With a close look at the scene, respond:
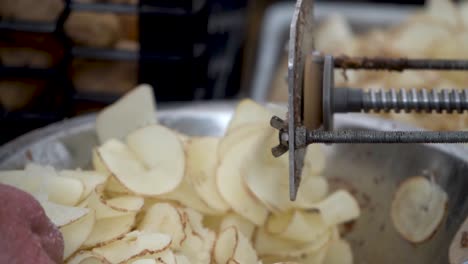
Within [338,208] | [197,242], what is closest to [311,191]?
[338,208]

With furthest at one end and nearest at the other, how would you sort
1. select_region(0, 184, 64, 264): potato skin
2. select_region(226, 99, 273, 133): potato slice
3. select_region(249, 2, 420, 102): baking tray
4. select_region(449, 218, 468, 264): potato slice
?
select_region(249, 2, 420, 102): baking tray < select_region(226, 99, 273, 133): potato slice < select_region(449, 218, 468, 264): potato slice < select_region(0, 184, 64, 264): potato skin

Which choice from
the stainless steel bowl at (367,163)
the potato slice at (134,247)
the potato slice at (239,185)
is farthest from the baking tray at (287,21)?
the potato slice at (134,247)

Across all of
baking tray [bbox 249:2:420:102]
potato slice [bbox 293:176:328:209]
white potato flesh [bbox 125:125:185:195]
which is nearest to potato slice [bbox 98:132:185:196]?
white potato flesh [bbox 125:125:185:195]

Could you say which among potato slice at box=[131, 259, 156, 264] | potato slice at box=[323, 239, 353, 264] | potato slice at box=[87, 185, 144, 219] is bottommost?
potato slice at box=[323, 239, 353, 264]

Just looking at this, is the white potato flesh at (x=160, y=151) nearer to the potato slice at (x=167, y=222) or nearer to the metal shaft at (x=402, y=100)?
the potato slice at (x=167, y=222)

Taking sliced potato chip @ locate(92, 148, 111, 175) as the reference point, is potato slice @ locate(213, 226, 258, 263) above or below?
below

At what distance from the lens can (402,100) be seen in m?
0.53

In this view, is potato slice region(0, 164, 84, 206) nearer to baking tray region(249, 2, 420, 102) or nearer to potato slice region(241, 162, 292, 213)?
potato slice region(241, 162, 292, 213)

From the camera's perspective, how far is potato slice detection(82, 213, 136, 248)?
52 cm

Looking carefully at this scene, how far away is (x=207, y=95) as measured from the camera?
3.31ft

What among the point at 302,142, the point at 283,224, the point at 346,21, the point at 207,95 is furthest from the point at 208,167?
the point at 346,21

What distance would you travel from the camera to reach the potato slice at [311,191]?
0.62 m

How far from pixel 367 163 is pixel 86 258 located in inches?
12.0

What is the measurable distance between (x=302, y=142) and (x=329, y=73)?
10 centimetres
